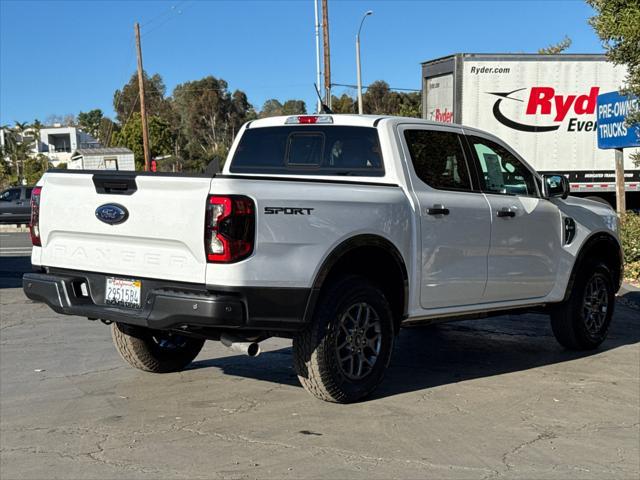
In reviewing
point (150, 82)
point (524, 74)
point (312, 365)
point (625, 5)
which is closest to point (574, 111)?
point (524, 74)

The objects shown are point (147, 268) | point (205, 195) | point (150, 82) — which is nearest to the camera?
point (205, 195)

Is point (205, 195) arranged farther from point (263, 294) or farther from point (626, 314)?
point (626, 314)

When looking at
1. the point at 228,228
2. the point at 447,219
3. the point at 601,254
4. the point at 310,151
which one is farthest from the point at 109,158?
the point at 228,228

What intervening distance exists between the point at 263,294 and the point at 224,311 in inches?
10.9

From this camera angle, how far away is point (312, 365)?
5.61 meters

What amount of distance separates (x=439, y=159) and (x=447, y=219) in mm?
540

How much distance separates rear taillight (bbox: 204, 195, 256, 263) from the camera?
5.00 metres

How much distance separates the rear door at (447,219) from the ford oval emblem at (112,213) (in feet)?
6.97

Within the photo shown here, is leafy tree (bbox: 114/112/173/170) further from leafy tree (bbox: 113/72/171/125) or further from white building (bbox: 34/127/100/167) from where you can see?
white building (bbox: 34/127/100/167)

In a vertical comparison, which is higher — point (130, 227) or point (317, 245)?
point (130, 227)

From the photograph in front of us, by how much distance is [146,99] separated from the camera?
94.4m

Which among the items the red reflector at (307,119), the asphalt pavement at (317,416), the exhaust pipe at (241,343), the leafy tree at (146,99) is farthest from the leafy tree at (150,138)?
the exhaust pipe at (241,343)

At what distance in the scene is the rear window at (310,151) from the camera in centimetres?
650

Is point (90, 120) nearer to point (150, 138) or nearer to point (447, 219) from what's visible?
point (150, 138)
